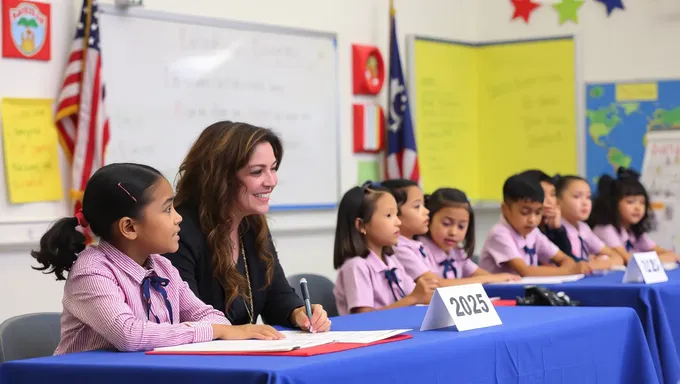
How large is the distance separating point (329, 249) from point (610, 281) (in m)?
2.39

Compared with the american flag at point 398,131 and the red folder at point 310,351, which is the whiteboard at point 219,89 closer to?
the american flag at point 398,131

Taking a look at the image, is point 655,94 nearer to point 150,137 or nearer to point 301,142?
point 301,142

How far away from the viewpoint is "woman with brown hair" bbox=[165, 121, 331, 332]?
9.23ft

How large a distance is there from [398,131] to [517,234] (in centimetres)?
187

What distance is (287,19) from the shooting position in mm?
5836

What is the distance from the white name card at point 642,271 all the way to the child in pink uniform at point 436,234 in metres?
0.46

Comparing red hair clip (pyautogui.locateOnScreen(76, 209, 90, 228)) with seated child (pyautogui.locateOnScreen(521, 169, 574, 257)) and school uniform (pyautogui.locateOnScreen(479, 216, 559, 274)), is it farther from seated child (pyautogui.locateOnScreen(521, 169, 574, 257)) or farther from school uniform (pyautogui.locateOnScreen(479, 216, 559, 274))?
seated child (pyautogui.locateOnScreen(521, 169, 574, 257))

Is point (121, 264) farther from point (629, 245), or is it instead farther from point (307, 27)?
point (629, 245)

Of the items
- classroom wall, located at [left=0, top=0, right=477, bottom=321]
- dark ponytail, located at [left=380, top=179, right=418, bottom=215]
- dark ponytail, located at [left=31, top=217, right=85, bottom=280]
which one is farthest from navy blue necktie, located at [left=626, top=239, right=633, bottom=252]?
dark ponytail, located at [left=31, top=217, right=85, bottom=280]

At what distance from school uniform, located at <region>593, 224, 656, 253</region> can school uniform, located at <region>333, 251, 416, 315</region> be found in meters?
2.07

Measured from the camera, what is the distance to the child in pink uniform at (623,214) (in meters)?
5.59

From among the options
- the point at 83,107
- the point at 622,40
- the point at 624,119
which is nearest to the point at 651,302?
the point at 83,107

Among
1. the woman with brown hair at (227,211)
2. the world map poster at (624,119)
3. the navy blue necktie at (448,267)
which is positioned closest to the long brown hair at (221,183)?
the woman with brown hair at (227,211)

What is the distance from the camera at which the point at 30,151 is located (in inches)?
176
